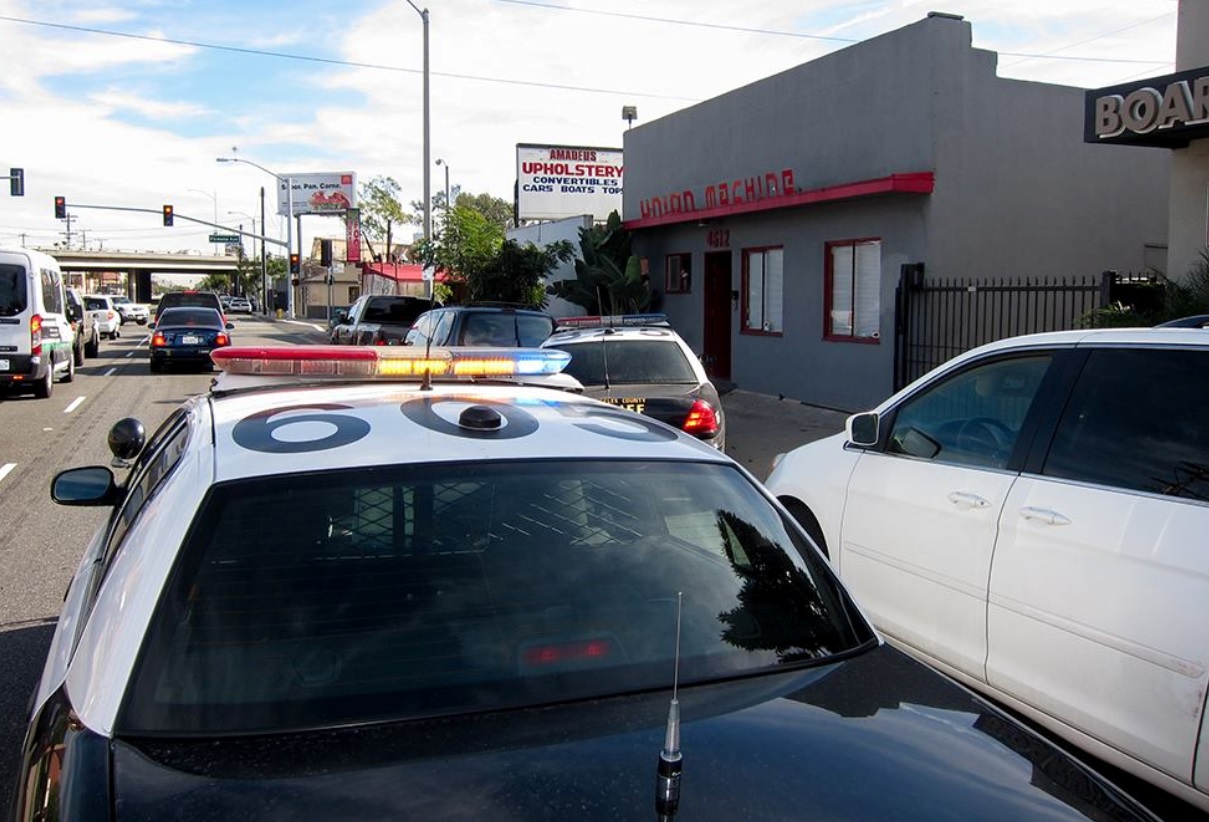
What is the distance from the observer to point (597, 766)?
6.54 ft

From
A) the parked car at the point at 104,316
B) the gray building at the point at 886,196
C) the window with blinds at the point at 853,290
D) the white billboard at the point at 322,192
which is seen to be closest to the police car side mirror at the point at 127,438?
the gray building at the point at 886,196

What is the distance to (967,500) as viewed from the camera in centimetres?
434

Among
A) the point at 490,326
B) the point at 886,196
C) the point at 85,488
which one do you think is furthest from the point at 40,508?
the point at 886,196

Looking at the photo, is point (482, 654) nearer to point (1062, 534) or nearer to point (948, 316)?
point (1062, 534)

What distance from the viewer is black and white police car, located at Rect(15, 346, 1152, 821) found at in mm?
1945

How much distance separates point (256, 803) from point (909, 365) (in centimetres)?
1288

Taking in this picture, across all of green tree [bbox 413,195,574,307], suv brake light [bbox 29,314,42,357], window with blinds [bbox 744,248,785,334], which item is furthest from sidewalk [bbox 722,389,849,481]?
suv brake light [bbox 29,314,42,357]

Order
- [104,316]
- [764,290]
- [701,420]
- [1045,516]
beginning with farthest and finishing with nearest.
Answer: [104,316] → [764,290] → [701,420] → [1045,516]

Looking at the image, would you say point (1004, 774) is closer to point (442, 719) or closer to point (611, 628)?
point (611, 628)

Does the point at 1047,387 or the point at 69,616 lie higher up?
the point at 1047,387

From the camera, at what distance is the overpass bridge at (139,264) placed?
340ft

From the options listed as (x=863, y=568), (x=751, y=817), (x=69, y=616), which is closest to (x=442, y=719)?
(x=751, y=817)

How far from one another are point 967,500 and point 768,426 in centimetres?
1022

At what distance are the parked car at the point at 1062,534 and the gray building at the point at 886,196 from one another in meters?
9.16
